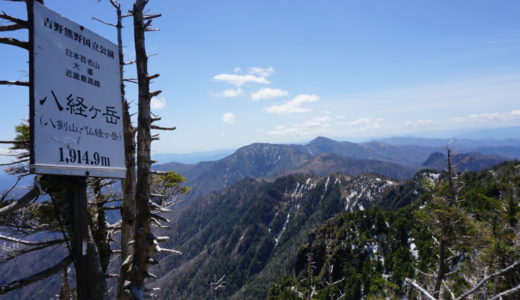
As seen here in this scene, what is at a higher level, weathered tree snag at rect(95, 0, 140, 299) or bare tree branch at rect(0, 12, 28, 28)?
bare tree branch at rect(0, 12, 28, 28)

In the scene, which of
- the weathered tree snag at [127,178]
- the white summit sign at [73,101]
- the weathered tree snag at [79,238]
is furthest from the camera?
Result: the weathered tree snag at [127,178]

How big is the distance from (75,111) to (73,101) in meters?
0.13

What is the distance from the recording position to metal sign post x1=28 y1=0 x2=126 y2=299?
3.37m

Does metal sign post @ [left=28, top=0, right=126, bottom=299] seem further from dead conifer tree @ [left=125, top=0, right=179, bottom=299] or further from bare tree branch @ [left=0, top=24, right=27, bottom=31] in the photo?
dead conifer tree @ [left=125, top=0, right=179, bottom=299]

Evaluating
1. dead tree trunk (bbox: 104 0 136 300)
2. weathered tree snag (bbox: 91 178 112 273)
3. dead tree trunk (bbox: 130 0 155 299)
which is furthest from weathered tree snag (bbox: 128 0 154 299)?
weathered tree snag (bbox: 91 178 112 273)

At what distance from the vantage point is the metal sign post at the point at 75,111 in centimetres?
337

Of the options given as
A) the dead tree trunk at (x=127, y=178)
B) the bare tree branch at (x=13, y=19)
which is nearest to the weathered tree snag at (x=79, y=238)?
the bare tree branch at (x=13, y=19)

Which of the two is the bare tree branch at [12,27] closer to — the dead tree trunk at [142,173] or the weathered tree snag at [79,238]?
the weathered tree snag at [79,238]

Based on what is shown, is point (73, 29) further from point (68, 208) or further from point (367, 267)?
point (367, 267)

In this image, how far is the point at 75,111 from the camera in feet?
12.5

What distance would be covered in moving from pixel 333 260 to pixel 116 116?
10369 centimetres

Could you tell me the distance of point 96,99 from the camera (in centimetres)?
418

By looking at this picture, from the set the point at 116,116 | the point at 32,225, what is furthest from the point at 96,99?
the point at 32,225

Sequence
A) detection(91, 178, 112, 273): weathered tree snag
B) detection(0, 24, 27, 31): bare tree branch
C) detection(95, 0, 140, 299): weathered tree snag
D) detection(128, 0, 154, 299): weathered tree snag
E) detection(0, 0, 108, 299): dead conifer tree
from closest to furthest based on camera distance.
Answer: detection(0, 0, 108, 299): dead conifer tree < detection(0, 24, 27, 31): bare tree branch < detection(128, 0, 154, 299): weathered tree snag < detection(95, 0, 140, 299): weathered tree snag < detection(91, 178, 112, 273): weathered tree snag
